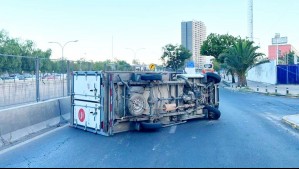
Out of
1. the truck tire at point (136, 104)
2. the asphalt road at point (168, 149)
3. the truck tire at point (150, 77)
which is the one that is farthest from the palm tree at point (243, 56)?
the truck tire at point (136, 104)

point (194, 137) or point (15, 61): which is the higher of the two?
point (15, 61)

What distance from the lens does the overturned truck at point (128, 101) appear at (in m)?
9.36

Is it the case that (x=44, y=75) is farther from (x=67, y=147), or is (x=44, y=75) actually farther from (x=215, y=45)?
(x=215, y=45)

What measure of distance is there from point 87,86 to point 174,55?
6356 centimetres

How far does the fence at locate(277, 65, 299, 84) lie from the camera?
44750mm

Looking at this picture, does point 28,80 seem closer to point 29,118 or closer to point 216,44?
point 29,118

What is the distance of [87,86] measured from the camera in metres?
10.0

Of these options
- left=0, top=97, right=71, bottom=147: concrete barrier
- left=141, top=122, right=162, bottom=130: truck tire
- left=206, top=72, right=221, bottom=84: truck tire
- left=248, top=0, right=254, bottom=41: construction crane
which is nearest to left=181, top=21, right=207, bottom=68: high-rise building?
left=248, top=0, right=254, bottom=41: construction crane

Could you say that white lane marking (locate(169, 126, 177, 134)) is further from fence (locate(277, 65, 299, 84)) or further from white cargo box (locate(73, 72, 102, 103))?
fence (locate(277, 65, 299, 84))

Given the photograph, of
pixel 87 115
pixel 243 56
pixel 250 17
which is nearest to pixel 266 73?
pixel 243 56

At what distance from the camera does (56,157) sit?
6758mm

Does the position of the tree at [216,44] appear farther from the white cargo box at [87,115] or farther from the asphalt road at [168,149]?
the white cargo box at [87,115]

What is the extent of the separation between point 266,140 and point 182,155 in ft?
9.47

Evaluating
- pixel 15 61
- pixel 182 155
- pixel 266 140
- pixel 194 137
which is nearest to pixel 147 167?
pixel 182 155
